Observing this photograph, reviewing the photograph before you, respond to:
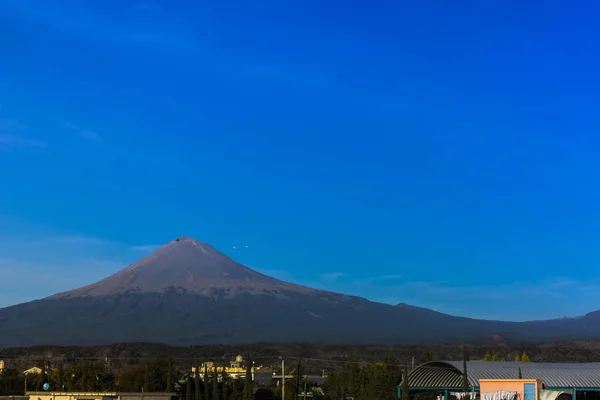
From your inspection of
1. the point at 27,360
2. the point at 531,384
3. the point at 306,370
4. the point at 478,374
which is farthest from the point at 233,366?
the point at 531,384

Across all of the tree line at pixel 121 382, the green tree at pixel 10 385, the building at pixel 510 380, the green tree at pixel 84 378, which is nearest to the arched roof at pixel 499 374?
the building at pixel 510 380

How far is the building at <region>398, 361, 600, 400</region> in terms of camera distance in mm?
64500

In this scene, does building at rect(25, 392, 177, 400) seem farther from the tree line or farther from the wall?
the wall

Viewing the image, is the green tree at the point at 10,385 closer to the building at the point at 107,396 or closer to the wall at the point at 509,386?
the building at the point at 107,396

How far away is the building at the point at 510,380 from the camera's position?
64500 mm

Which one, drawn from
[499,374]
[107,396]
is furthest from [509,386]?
[107,396]

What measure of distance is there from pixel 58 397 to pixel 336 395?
3375 cm

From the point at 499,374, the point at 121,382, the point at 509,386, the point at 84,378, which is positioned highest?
the point at 499,374

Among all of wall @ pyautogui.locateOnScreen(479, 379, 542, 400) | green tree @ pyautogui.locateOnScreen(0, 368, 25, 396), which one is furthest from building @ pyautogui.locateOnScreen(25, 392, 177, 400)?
wall @ pyautogui.locateOnScreen(479, 379, 542, 400)

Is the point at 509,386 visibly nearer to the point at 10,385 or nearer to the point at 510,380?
the point at 510,380

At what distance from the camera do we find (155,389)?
10025 cm

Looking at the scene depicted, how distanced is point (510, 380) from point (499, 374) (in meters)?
12.6

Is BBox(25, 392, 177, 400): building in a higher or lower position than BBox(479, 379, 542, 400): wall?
lower

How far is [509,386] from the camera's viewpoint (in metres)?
64.6
